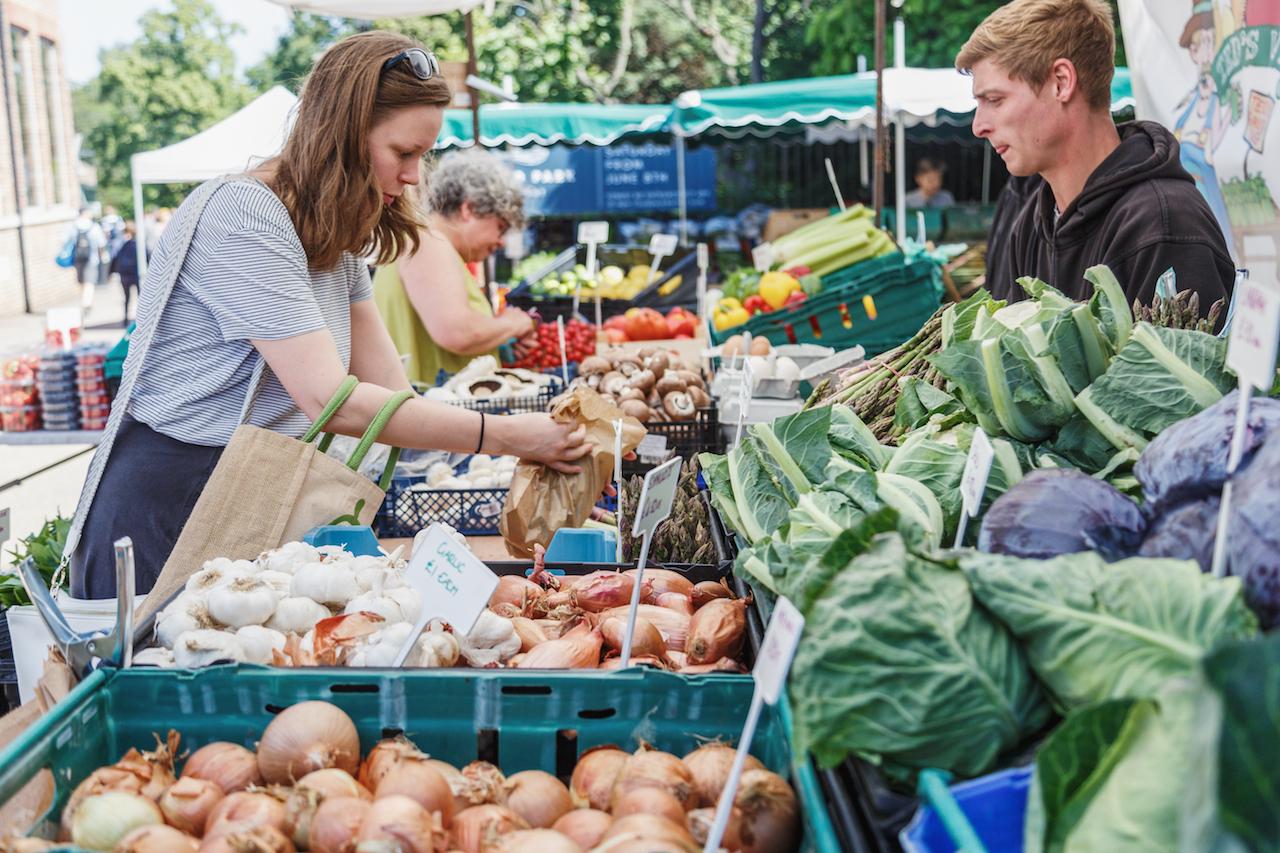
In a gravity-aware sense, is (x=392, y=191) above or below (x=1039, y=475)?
above

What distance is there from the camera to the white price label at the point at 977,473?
1.64 metres

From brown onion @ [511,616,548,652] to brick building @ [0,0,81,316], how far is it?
22.6 m

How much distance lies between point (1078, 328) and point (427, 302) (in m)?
3.21

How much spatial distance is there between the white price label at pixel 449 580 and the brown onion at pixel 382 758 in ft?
0.77

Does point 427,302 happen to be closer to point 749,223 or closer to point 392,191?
point 392,191

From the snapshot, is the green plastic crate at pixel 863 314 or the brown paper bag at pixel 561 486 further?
A: the green plastic crate at pixel 863 314

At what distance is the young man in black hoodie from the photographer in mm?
3145

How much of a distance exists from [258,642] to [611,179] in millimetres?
14875

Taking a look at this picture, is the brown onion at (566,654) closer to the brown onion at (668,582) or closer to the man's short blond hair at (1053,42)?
the brown onion at (668,582)

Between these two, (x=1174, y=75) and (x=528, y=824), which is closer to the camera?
(x=528, y=824)

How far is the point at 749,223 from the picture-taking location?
15.9m

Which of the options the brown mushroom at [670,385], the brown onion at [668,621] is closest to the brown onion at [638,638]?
the brown onion at [668,621]

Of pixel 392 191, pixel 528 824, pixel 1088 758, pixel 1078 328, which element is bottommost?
pixel 528 824

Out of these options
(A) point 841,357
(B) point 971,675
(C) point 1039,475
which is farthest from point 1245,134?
(B) point 971,675
